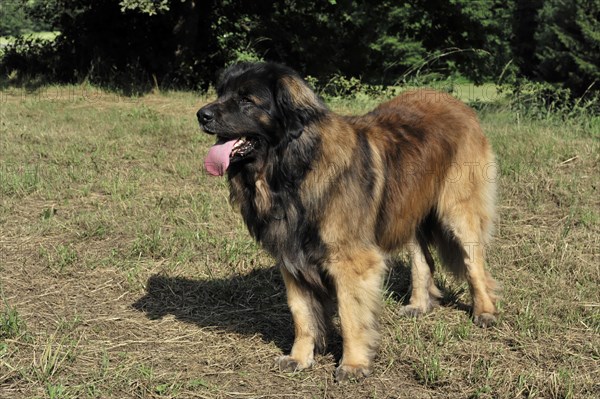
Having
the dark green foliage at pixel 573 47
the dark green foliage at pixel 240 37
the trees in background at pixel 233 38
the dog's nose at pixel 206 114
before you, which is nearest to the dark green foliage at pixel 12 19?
the trees in background at pixel 233 38

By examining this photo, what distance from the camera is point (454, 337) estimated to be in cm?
414

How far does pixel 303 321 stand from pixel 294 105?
4.25ft

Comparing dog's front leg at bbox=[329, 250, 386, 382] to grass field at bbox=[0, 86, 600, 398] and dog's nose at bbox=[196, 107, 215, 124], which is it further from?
dog's nose at bbox=[196, 107, 215, 124]

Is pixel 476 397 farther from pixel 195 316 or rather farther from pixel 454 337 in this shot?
pixel 195 316

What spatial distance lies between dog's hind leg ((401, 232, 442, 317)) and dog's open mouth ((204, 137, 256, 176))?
1.65 metres

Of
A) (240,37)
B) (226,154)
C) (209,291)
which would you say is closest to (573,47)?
(240,37)

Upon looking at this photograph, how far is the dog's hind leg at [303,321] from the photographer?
386 cm

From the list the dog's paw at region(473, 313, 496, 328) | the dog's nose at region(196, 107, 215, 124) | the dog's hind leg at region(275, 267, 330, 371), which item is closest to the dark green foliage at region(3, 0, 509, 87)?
the dog's paw at region(473, 313, 496, 328)

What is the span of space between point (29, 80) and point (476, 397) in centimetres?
1209

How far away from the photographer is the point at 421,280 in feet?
15.5

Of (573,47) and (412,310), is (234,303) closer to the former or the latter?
(412,310)

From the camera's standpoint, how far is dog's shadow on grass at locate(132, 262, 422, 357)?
14.4 feet

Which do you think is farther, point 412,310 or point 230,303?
point 230,303

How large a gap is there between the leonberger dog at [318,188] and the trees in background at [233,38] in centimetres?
752
